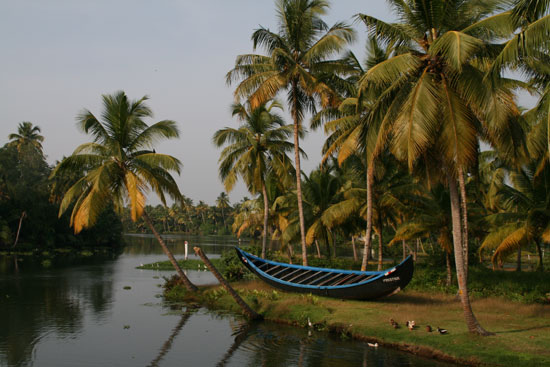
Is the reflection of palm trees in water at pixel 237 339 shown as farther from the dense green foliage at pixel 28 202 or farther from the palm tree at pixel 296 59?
the dense green foliage at pixel 28 202

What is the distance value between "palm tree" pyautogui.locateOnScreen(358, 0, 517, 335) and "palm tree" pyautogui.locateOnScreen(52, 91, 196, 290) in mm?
10095

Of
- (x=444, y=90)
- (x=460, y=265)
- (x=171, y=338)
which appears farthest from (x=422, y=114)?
(x=171, y=338)

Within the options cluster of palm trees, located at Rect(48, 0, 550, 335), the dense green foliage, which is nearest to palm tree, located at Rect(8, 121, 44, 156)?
the dense green foliage

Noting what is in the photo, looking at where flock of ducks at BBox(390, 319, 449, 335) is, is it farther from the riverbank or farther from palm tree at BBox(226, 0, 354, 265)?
palm tree at BBox(226, 0, 354, 265)

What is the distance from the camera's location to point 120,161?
19.3m

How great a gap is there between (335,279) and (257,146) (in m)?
9.39

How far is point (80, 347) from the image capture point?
542 inches

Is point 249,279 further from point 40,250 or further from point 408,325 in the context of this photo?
point 40,250

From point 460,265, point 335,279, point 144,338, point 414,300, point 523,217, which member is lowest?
point 144,338

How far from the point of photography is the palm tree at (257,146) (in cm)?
2519

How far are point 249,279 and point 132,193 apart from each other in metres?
9.07

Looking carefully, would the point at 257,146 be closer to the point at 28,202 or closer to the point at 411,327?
the point at 411,327

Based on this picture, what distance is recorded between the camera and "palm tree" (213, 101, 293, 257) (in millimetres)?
25188

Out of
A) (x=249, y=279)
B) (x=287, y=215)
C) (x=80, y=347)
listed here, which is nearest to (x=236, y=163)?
(x=249, y=279)
